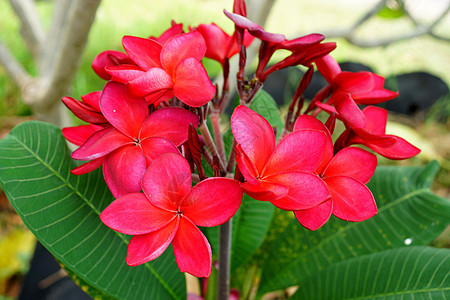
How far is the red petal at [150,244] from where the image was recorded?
0.34 metres

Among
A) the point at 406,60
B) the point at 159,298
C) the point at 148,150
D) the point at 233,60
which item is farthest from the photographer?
the point at 406,60

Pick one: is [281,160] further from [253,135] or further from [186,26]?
[186,26]

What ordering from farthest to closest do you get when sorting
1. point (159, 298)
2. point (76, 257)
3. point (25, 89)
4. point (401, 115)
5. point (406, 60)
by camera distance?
point (406, 60), point (401, 115), point (25, 89), point (159, 298), point (76, 257)

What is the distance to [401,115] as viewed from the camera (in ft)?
8.07

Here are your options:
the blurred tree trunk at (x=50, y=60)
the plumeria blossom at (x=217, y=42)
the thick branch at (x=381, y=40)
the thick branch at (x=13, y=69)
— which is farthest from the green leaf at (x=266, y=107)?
the thick branch at (x=13, y=69)

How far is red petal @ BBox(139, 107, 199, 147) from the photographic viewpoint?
38 centimetres

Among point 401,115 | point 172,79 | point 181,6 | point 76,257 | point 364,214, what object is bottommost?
point 401,115

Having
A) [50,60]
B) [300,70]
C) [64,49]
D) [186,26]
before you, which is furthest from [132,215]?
[186,26]

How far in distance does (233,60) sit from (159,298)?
506 millimetres

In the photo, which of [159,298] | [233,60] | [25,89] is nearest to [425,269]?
[159,298]

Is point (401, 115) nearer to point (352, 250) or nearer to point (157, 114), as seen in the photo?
point (352, 250)

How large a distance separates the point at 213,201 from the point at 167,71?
0.48ft

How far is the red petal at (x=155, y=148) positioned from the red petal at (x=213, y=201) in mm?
45

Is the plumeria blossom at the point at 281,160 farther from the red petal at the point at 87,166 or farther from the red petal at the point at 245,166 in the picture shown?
the red petal at the point at 87,166
